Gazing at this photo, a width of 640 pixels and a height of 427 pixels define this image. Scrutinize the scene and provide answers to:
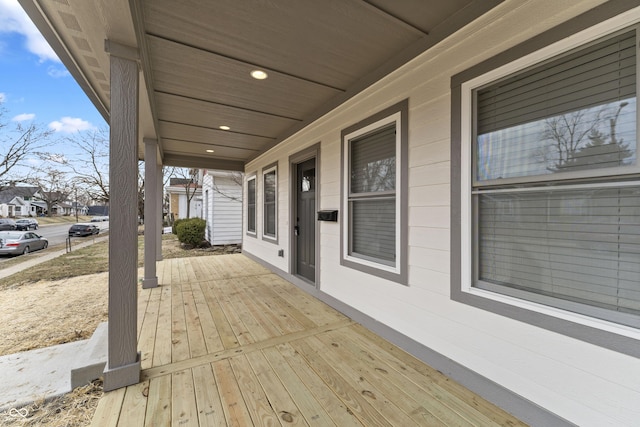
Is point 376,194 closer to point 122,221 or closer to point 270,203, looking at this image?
point 122,221

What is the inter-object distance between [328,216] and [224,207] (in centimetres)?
767

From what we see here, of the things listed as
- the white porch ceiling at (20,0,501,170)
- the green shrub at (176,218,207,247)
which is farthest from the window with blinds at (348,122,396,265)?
the green shrub at (176,218,207,247)

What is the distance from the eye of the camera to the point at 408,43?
2.27 m

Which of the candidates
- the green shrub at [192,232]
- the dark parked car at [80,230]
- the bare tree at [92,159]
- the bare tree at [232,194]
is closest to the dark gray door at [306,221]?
the bare tree at [232,194]

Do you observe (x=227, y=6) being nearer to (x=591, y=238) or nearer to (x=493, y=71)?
(x=493, y=71)

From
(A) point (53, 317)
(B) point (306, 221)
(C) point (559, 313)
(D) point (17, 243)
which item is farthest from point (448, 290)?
(D) point (17, 243)

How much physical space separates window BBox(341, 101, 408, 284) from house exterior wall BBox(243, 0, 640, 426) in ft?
0.32

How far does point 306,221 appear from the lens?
4555 mm

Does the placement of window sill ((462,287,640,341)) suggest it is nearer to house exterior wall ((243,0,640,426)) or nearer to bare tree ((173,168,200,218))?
house exterior wall ((243,0,640,426))

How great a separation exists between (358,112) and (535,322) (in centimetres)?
258

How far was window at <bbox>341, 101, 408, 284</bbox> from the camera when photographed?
8.29 feet

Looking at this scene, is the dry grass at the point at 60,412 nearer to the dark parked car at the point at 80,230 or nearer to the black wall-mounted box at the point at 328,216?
the black wall-mounted box at the point at 328,216

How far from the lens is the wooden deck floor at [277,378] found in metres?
1.65

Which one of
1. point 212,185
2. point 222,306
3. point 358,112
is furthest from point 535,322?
point 212,185
